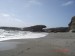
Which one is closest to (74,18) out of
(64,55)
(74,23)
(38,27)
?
(74,23)

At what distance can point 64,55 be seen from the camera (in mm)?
6945

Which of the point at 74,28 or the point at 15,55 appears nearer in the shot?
the point at 15,55

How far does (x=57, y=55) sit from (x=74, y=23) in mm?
39450

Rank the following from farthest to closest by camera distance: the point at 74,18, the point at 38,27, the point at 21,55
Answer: the point at 38,27, the point at 74,18, the point at 21,55

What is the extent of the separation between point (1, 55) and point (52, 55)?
8.09 ft

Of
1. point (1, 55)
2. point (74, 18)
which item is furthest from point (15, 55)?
point (74, 18)

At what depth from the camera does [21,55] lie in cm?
679

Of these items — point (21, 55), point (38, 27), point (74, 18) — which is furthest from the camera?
point (38, 27)

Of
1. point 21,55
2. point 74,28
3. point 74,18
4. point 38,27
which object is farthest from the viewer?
point 38,27

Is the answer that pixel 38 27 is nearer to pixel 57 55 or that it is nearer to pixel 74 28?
pixel 74 28

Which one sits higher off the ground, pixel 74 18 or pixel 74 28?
pixel 74 18

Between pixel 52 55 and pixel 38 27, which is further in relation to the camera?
pixel 38 27

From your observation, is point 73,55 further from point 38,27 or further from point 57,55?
point 38,27

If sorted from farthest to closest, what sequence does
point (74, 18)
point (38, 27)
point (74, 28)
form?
1. point (38, 27)
2. point (74, 18)
3. point (74, 28)
